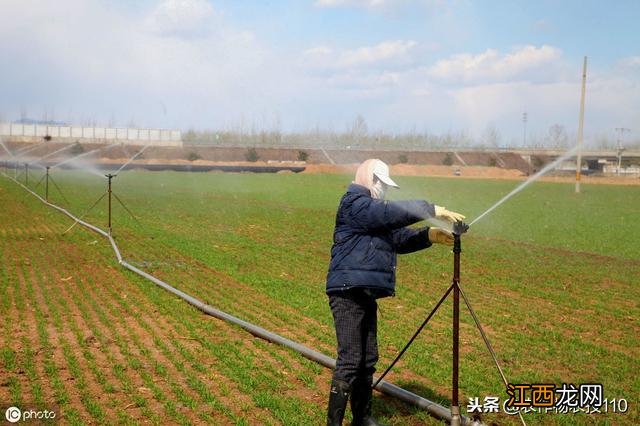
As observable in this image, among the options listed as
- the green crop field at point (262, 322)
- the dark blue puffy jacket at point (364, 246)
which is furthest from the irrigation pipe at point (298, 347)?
the dark blue puffy jacket at point (364, 246)

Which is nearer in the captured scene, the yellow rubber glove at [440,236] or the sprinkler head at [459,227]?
the sprinkler head at [459,227]

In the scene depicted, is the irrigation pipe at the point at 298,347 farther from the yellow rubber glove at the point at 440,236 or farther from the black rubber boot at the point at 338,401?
the yellow rubber glove at the point at 440,236

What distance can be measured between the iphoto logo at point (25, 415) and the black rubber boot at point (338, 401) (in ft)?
8.42

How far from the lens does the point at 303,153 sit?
9569 centimetres

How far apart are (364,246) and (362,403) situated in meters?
1.44

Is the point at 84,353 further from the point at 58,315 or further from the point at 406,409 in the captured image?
the point at 406,409

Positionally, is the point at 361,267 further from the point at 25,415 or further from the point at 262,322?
the point at 262,322

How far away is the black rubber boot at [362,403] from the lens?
6008mm

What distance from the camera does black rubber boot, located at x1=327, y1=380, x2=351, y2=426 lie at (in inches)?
227

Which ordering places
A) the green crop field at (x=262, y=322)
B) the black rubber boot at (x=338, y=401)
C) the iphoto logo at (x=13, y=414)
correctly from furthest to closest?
1. the green crop field at (x=262, y=322)
2. the iphoto logo at (x=13, y=414)
3. the black rubber boot at (x=338, y=401)

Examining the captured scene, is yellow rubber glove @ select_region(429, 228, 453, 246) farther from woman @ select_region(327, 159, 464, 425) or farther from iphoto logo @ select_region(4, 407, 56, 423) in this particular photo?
iphoto logo @ select_region(4, 407, 56, 423)

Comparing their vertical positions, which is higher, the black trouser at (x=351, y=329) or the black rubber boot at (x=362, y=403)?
the black trouser at (x=351, y=329)

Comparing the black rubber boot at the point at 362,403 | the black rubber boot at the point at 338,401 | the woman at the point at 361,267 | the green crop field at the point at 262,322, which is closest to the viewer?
the woman at the point at 361,267

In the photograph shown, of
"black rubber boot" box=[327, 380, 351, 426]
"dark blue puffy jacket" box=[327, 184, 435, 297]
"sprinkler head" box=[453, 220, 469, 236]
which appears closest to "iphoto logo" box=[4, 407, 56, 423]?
"black rubber boot" box=[327, 380, 351, 426]
